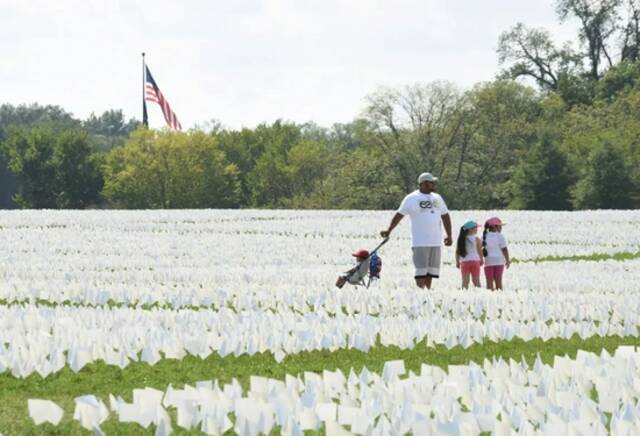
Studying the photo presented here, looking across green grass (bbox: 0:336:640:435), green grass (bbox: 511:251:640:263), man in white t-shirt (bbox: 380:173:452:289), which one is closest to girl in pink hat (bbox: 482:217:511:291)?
man in white t-shirt (bbox: 380:173:452:289)

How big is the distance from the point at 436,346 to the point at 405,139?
91866 millimetres

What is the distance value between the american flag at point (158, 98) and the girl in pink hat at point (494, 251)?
181 feet

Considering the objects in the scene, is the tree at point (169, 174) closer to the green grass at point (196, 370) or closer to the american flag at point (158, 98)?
the american flag at point (158, 98)

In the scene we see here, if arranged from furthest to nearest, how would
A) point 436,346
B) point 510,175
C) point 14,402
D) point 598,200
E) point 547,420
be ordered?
point 510,175 < point 598,200 < point 436,346 < point 14,402 < point 547,420

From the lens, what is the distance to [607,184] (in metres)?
80.8

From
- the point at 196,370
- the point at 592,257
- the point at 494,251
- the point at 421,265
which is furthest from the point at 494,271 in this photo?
the point at 592,257

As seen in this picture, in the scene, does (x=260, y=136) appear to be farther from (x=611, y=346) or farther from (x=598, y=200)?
(x=611, y=346)

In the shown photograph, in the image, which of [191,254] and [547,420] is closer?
[547,420]

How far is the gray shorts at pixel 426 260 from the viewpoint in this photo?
19766mm

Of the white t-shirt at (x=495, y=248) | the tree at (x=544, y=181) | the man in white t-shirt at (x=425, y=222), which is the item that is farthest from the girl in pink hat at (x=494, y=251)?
the tree at (x=544, y=181)

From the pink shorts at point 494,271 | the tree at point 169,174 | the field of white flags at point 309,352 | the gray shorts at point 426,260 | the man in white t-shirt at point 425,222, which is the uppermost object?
the tree at point 169,174

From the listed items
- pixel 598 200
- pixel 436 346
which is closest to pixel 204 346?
pixel 436 346

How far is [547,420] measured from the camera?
8.42 meters

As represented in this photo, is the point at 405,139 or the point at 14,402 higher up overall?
the point at 405,139
